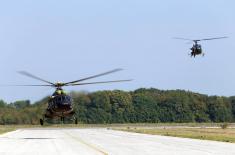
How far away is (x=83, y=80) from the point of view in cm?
6556

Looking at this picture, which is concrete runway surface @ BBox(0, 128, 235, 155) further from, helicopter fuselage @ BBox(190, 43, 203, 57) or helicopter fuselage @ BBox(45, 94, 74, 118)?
helicopter fuselage @ BBox(190, 43, 203, 57)

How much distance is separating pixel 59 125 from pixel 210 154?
137m

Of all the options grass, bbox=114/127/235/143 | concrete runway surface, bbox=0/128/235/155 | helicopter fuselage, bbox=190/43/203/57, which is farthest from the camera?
grass, bbox=114/127/235/143

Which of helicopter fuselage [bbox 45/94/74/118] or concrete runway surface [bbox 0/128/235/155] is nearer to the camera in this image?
concrete runway surface [bbox 0/128/235/155]

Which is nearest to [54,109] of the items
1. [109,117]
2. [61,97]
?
[61,97]

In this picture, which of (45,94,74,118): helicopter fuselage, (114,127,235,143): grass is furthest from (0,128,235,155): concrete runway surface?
(114,127,235,143): grass

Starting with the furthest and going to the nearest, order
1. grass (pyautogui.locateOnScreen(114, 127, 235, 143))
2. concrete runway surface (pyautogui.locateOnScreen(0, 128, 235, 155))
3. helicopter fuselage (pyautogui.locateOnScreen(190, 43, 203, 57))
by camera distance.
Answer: grass (pyautogui.locateOnScreen(114, 127, 235, 143))
helicopter fuselage (pyautogui.locateOnScreen(190, 43, 203, 57))
concrete runway surface (pyautogui.locateOnScreen(0, 128, 235, 155))

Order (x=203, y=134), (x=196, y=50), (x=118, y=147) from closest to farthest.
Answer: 1. (x=118, y=147)
2. (x=196, y=50)
3. (x=203, y=134)

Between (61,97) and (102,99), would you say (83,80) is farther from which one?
(102,99)

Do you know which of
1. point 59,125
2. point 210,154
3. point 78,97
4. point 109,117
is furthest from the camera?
point 109,117

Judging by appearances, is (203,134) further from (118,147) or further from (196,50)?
(118,147)

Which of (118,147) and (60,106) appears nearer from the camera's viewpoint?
(118,147)

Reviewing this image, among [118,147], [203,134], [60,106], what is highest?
[60,106]

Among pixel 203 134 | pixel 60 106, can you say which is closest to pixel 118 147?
pixel 60 106
